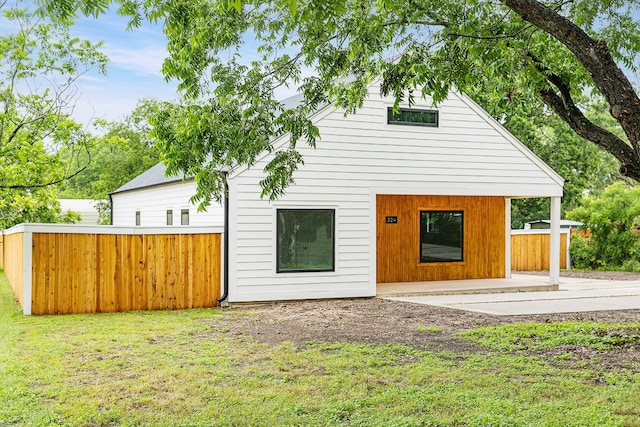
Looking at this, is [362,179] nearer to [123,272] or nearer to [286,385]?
[123,272]

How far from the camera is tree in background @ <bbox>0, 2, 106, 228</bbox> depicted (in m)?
12.3

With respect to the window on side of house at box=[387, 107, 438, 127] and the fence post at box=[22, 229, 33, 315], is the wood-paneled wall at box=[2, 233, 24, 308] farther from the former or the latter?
the window on side of house at box=[387, 107, 438, 127]

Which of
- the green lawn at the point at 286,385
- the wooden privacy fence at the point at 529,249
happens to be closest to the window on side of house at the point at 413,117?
the green lawn at the point at 286,385

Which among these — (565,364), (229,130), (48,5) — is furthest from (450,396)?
(48,5)

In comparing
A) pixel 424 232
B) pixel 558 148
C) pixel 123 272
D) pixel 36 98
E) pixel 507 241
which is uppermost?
pixel 558 148

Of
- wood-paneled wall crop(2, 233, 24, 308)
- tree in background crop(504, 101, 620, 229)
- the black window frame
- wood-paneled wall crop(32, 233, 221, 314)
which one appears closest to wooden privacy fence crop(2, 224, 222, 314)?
wood-paneled wall crop(32, 233, 221, 314)

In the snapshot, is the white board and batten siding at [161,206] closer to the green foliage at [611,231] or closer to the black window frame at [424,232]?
the black window frame at [424,232]

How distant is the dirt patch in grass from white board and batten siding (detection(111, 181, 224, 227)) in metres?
2.49

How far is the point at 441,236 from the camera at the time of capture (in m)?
15.2

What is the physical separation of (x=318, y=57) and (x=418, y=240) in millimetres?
8206

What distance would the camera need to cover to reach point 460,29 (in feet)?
22.8

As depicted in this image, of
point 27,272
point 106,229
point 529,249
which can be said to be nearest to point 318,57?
point 106,229

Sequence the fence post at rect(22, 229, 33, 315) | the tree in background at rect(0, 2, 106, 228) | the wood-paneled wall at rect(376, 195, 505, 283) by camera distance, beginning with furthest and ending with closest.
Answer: the wood-paneled wall at rect(376, 195, 505, 283)
the tree in background at rect(0, 2, 106, 228)
the fence post at rect(22, 229, 33, 315)

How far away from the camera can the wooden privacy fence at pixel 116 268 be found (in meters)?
9.77
